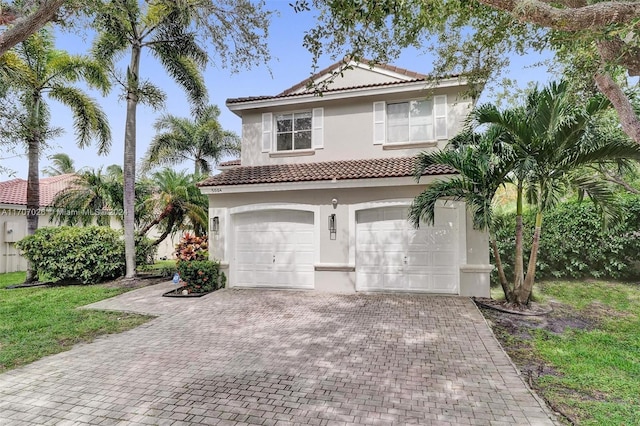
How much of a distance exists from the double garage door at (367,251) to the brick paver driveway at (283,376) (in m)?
2.50

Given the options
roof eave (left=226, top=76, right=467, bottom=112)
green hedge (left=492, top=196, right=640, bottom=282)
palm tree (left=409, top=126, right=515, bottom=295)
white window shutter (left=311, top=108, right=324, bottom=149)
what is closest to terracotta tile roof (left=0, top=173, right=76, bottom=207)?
roof eave (left=226, top=76, right=467, bottom=112)

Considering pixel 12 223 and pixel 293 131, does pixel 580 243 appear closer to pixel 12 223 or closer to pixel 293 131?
pixel 293 131

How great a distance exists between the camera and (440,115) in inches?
491

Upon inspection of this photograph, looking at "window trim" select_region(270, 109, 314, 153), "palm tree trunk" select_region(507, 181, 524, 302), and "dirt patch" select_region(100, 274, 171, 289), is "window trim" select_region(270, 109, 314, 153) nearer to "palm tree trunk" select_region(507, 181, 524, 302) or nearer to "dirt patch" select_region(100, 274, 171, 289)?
"dirt patch" select_region(100, 274, 171, 289)

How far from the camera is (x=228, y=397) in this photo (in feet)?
15.5

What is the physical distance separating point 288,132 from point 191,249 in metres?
6.00

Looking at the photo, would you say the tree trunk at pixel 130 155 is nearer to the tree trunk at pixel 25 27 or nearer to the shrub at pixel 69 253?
the shrub at pixel 69 253

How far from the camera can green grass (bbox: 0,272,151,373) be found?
269 inches

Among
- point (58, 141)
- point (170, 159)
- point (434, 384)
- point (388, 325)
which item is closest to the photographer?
point (434, 384)

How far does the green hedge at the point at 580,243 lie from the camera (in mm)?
10820

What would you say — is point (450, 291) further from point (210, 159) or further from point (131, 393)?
point (210, 159)

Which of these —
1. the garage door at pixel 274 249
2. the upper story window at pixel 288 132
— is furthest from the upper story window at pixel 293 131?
the garage door at pixel 274 249

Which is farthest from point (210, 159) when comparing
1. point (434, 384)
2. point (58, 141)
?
point (434, 384)

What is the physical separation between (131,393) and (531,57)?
39.6 feet
